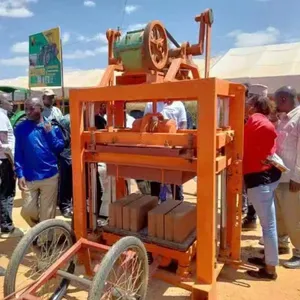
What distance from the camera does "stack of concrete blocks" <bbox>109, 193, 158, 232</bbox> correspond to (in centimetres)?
305

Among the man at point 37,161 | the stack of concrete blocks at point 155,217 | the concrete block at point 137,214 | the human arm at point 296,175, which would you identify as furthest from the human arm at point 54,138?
the human arm at point 296,175

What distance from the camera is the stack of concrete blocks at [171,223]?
282 centimetres

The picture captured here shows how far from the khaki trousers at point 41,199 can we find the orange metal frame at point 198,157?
2.51 feet

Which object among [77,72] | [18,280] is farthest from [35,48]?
[77,72]

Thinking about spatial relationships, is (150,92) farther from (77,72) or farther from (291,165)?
(77,72)

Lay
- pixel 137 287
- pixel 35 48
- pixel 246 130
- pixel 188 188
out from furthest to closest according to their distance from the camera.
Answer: pixel 35 48
pixel 188 188
pixel 246 130
pixel 137 287

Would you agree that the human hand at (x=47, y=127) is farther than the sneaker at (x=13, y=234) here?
No

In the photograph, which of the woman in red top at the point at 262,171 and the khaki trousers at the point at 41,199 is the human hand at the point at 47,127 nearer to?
the khaki trousers at the point at 41,199

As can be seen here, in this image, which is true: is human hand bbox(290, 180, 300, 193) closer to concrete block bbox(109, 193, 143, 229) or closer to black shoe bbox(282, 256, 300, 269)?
black shoe bbox(282, 256, 300, 269)

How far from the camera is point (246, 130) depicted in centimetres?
313

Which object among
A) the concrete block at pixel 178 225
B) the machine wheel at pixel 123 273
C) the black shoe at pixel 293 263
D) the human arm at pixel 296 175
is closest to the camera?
the machine wheel at pixel 123 273

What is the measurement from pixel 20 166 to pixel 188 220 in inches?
73.9

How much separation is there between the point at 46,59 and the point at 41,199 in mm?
6065

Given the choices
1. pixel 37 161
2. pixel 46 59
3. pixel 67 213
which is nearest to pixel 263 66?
pixel 46 59
